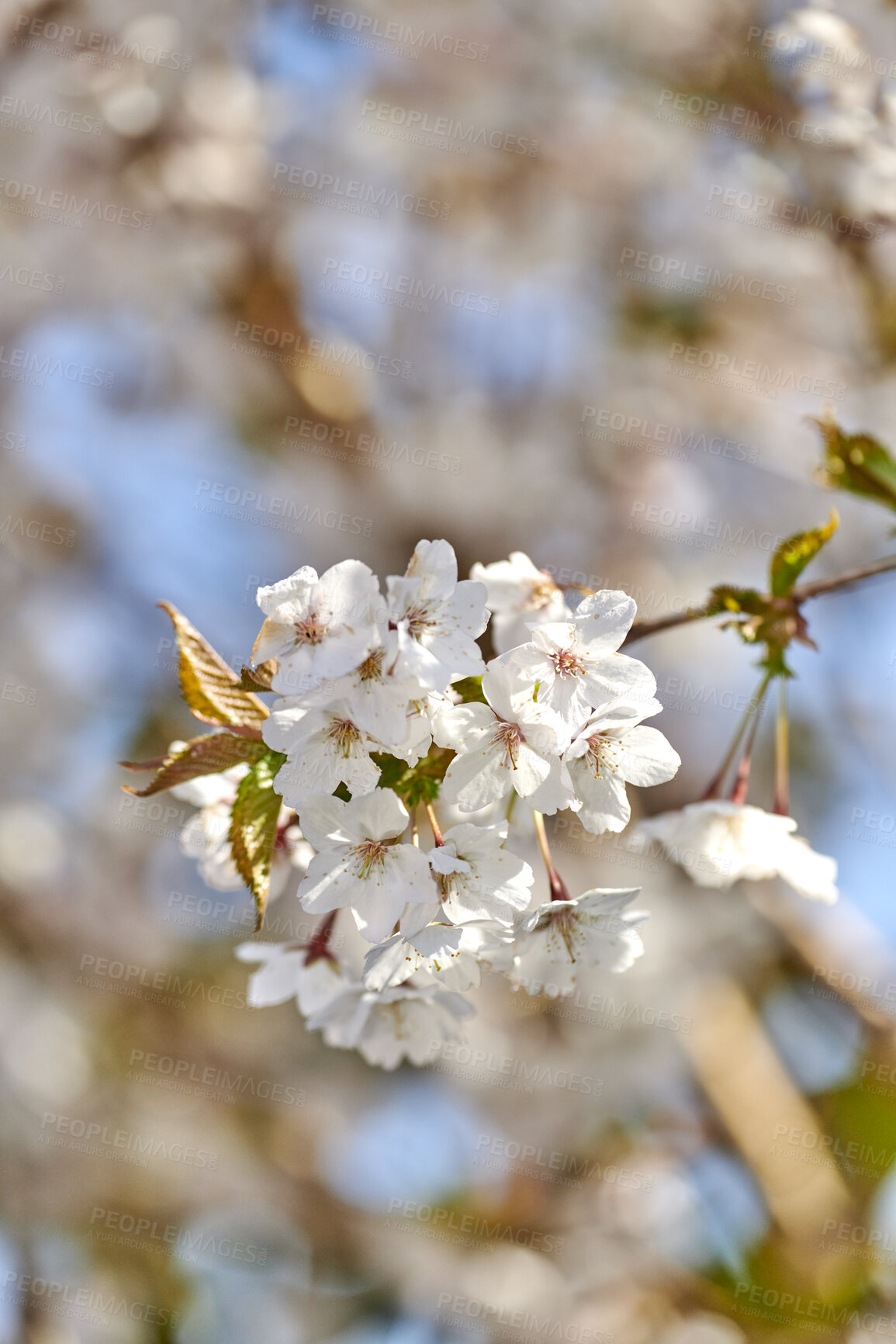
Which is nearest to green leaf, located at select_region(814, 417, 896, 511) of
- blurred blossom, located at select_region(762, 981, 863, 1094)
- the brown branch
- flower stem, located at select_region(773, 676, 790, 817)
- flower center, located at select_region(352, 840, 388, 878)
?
the brown branch

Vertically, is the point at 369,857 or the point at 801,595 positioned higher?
the point at 801,595

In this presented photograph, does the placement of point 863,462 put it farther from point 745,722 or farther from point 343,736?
point 343,736

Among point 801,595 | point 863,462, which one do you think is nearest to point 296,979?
point 801,595

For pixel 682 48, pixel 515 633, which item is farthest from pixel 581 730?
pixel 682 48

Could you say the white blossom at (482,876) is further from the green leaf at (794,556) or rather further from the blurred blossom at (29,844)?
the blurred blossom at (29,844)

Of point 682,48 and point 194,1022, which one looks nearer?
point 682,48

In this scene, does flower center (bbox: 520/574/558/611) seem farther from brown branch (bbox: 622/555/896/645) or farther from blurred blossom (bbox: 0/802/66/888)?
blurred blossom (bbox: 0/802/66/888)

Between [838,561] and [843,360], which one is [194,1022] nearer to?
[838,561]
